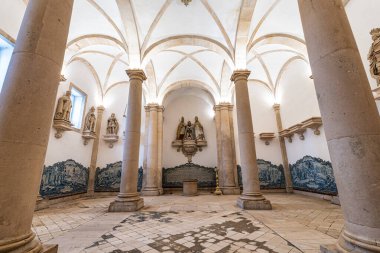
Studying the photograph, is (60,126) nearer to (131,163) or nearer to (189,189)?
(131,163)

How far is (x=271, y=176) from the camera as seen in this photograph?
1158 centimetres

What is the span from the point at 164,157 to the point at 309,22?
1232 cm

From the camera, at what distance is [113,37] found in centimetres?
814

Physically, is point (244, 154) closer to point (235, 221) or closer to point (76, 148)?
point (235, 221)

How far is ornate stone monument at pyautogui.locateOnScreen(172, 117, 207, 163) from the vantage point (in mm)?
13318

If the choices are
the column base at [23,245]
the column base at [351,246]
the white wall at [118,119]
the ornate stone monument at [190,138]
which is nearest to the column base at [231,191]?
the ornate stone monument at [190,138]

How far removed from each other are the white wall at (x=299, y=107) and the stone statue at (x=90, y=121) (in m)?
11.8

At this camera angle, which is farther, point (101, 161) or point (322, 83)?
point (101, 161)

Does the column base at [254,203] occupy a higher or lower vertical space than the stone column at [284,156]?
lower

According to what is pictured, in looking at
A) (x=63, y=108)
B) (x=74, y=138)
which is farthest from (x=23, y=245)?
(x=74, y=138)

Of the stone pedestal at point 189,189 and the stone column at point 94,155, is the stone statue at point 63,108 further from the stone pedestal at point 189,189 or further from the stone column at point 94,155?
→ the stone pedestal at point 189,189

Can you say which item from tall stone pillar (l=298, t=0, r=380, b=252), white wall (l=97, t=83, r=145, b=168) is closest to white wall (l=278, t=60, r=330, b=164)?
tall stone pillar (l=298, t=0, r=380, b=252)

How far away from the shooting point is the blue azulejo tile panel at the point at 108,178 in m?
11.1

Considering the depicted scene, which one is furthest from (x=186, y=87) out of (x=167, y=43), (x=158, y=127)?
(x=167, y=43)
